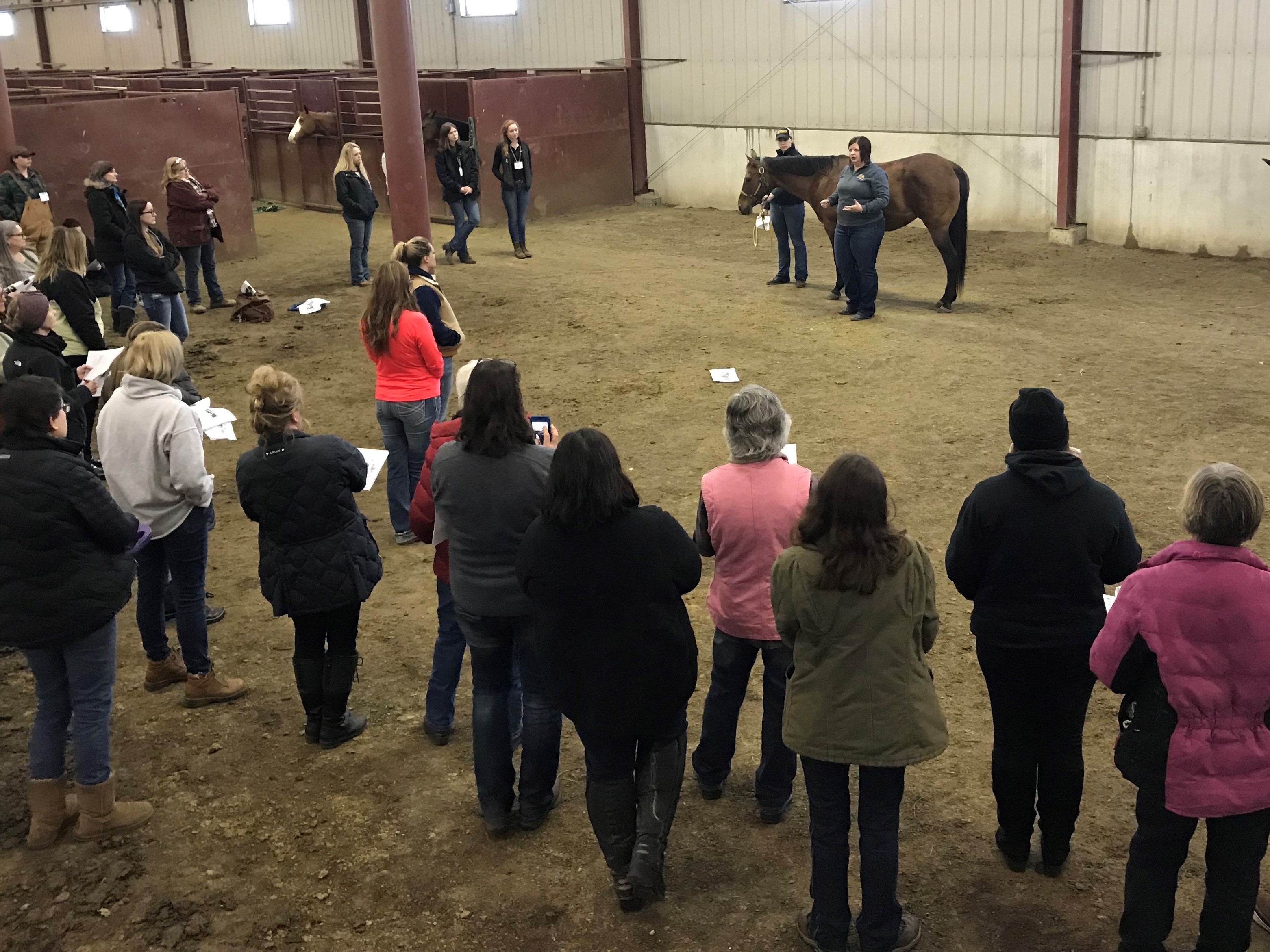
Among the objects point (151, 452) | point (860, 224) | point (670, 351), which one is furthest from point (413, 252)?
point (860, 224)

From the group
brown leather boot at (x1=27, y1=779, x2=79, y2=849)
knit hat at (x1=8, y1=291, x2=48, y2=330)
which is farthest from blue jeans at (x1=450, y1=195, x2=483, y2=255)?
brown leather boot at (x1=27, y1=779, x2=79, y2=849)

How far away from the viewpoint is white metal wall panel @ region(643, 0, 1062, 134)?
1430 centimetres

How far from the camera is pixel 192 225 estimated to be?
11.4 m

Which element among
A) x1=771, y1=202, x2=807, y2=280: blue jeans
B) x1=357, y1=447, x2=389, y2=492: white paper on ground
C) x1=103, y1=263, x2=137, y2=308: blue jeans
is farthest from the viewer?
x1=771, y1=202, x2=807, y2=280: blue jeans

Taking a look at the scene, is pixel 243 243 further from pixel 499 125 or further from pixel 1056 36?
pixel 1056 36

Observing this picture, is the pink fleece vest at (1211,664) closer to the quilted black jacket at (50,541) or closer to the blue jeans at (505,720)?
the blue jeans at (505,720)

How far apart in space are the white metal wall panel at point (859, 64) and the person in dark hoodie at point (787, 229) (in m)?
3.74

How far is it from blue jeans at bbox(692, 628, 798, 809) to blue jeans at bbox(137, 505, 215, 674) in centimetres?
212

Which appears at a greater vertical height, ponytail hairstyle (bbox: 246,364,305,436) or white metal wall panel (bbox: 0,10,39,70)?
white metal wall panel (bbox: 0,10,39,70)

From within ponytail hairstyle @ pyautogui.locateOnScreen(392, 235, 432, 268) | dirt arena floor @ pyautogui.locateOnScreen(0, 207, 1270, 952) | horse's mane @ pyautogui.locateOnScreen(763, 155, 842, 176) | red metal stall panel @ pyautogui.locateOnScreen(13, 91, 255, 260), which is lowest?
dirt arena floor @ pyautogui.locateOnScreen(0, 207, 1270, 952)

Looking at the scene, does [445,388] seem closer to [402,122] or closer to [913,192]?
[402,122]

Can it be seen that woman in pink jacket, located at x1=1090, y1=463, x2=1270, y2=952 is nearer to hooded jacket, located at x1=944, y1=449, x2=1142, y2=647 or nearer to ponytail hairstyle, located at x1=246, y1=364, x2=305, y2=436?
hooded jacket, located at x1=944, y1=449, x2=1142, y2=647

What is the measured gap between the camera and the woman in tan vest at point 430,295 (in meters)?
6.50

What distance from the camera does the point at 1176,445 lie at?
7.41 m
